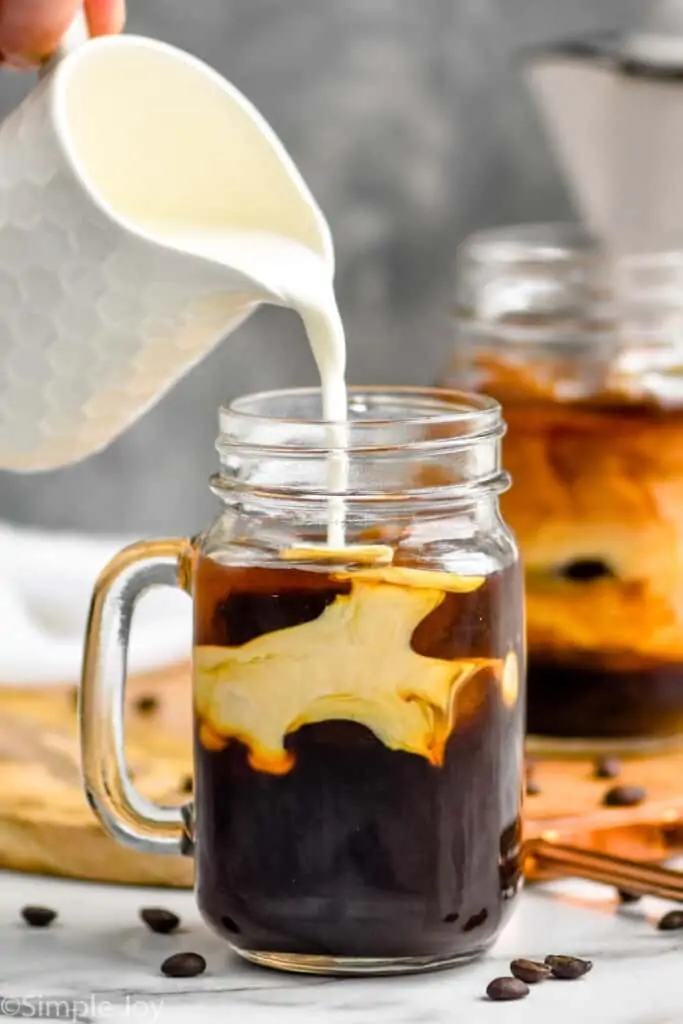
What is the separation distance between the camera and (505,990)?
0.93 meters

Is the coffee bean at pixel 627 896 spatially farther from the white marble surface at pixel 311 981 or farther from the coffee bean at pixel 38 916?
the coffee bean at pixel 38 916

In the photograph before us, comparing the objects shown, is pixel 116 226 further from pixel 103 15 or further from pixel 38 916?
pixel 38 916

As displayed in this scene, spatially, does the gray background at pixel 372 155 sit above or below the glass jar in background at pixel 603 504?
above

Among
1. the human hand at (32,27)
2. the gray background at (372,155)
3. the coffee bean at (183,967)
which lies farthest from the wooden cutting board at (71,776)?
the gray background at (372,155)

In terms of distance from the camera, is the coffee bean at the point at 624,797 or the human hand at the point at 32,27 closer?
the human hand at the point at 32,27

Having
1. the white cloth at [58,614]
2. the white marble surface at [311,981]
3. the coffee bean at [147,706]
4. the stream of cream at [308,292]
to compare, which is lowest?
the white marble surface at [311,981]

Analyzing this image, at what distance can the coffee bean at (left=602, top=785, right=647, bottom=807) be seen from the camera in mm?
1206

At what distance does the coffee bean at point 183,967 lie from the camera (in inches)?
38.1

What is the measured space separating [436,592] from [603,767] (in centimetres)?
40

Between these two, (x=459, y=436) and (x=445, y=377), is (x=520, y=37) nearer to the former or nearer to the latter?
(x=445, y=377)

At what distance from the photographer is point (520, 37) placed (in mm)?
2059

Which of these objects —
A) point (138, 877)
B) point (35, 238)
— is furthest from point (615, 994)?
point (35, 238)

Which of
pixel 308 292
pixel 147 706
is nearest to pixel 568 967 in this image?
pixel 308 292

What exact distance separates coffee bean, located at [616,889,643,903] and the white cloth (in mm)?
527
